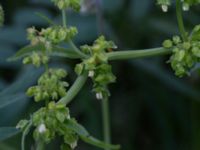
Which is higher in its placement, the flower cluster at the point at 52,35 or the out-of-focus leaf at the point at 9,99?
the flower cluster at the point at 52,35

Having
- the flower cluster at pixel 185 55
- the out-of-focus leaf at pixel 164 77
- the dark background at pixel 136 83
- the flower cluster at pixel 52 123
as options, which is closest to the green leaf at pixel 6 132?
the flower cluster at pixel 52 123

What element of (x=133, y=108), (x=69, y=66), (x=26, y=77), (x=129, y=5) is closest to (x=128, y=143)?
(x=133, y=108)

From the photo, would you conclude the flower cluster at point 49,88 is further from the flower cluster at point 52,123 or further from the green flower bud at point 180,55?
the green flower bud at point 180,55

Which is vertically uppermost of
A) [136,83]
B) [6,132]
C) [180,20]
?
[180,20]

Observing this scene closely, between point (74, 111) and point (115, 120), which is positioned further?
point (115, 120)

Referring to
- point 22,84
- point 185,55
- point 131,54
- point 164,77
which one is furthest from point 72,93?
point 164,77

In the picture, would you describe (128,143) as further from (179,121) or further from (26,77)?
(26,77)

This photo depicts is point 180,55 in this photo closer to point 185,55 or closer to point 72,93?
point 185,55
